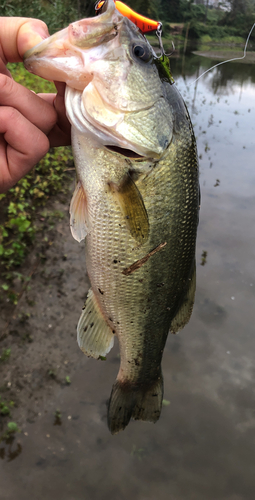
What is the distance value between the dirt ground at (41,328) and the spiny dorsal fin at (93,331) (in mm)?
1912

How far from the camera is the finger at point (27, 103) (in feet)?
4.03

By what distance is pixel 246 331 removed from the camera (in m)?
4.14

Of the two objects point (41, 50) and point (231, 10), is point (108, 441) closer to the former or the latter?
point (41, 50)

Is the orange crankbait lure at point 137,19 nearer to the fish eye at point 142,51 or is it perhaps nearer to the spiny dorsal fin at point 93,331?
the fish eye at point 142,51

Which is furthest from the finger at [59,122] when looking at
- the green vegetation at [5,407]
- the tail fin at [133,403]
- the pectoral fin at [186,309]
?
the green vegetation at [5,407]

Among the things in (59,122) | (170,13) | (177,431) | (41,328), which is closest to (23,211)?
(41,328)

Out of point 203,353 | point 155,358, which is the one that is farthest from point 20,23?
point 203,353

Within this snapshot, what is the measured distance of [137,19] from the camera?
4.44 feet

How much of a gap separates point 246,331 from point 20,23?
3936 millimetres

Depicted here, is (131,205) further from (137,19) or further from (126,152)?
(137,19)

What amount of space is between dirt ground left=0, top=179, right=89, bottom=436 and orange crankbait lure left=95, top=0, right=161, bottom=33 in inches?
119

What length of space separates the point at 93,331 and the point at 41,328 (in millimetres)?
2246

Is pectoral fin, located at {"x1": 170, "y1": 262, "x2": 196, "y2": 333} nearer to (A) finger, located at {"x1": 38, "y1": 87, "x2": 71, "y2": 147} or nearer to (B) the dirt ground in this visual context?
(A) finger, located at {"x1": 38, "y1": 87, "x2": 71, "y2": 147}

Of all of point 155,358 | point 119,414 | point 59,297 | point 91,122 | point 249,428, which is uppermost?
point 91,122
